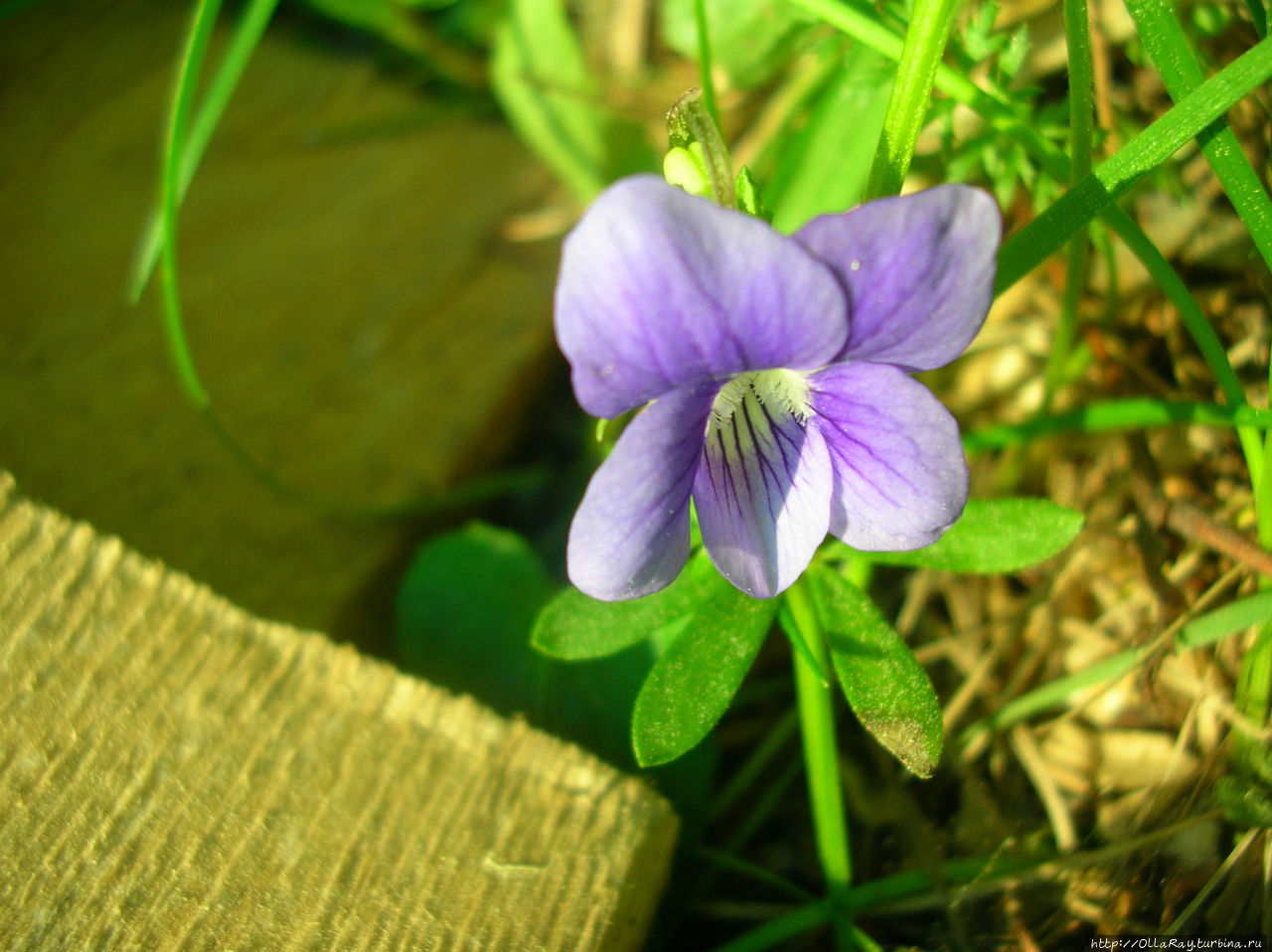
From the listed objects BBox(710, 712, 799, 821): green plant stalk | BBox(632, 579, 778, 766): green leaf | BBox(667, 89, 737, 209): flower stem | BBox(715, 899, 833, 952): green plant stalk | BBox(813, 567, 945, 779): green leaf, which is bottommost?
BBox(710, 712, 799, 821): green plant stalk

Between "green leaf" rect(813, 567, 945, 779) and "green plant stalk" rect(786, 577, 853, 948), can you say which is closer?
"green leaf" rect(813, 567, 945, 779)

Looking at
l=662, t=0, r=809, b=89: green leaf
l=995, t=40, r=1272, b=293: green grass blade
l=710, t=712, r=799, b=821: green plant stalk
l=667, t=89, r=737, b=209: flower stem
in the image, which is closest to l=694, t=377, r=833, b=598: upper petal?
l=667, t=89, r=737, b=209: flower stem

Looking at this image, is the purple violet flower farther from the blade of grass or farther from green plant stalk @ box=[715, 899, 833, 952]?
green plant stalk @ box=[715, 899, 833, 952]

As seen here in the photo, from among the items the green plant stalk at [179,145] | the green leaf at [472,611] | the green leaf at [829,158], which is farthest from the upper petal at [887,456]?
the green plant stalk at [179,145]

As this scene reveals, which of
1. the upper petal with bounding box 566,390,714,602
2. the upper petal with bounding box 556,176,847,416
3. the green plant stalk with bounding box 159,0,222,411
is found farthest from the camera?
the green plant stalk with bounding box 159,0,222,411

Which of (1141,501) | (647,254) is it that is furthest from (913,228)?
(1141,501)

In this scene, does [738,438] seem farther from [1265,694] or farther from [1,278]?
[1,278]
